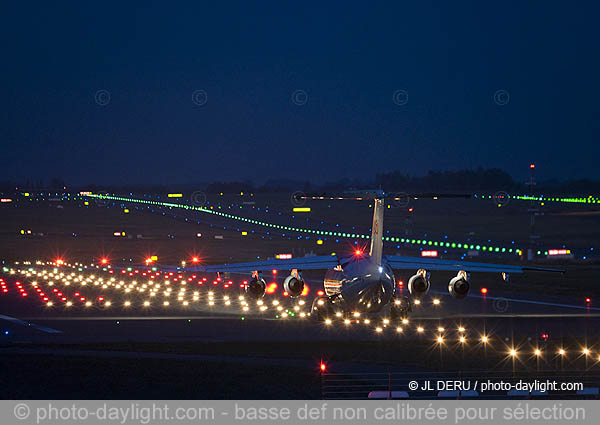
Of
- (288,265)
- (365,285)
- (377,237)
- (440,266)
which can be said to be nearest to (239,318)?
(288,265)

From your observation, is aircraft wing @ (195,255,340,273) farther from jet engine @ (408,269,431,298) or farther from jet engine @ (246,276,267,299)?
jet engine @ (408,269,431,298)

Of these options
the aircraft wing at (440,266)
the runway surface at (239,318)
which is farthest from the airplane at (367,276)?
the runway surface at (239,318)

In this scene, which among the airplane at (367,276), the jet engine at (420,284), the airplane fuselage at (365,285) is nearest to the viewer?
the airplane fuselage at (365,285)

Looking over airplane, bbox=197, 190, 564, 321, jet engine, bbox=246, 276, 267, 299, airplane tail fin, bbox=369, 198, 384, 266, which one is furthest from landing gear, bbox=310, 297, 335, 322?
airplane tail fin, bbox=369, 198, 384, 266

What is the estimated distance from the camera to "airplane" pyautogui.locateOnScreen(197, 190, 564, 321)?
3531 cm

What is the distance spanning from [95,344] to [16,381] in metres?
6.74

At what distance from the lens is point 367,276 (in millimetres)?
35125

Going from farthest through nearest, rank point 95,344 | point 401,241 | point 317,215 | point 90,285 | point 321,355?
point 317,215
point 401,241
point 90,285
point 95,344
point 321,355

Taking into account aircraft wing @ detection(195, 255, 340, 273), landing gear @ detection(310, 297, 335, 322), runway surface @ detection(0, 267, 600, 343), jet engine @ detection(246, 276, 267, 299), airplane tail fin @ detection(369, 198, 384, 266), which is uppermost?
airplane tail fin @ detection(369, 198, 384, 266)

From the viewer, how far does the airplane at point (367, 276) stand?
35.3 m

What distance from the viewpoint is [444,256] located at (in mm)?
76625

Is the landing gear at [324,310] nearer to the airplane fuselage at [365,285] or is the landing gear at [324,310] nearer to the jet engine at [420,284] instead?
the airplane fuselage at [365,285]
